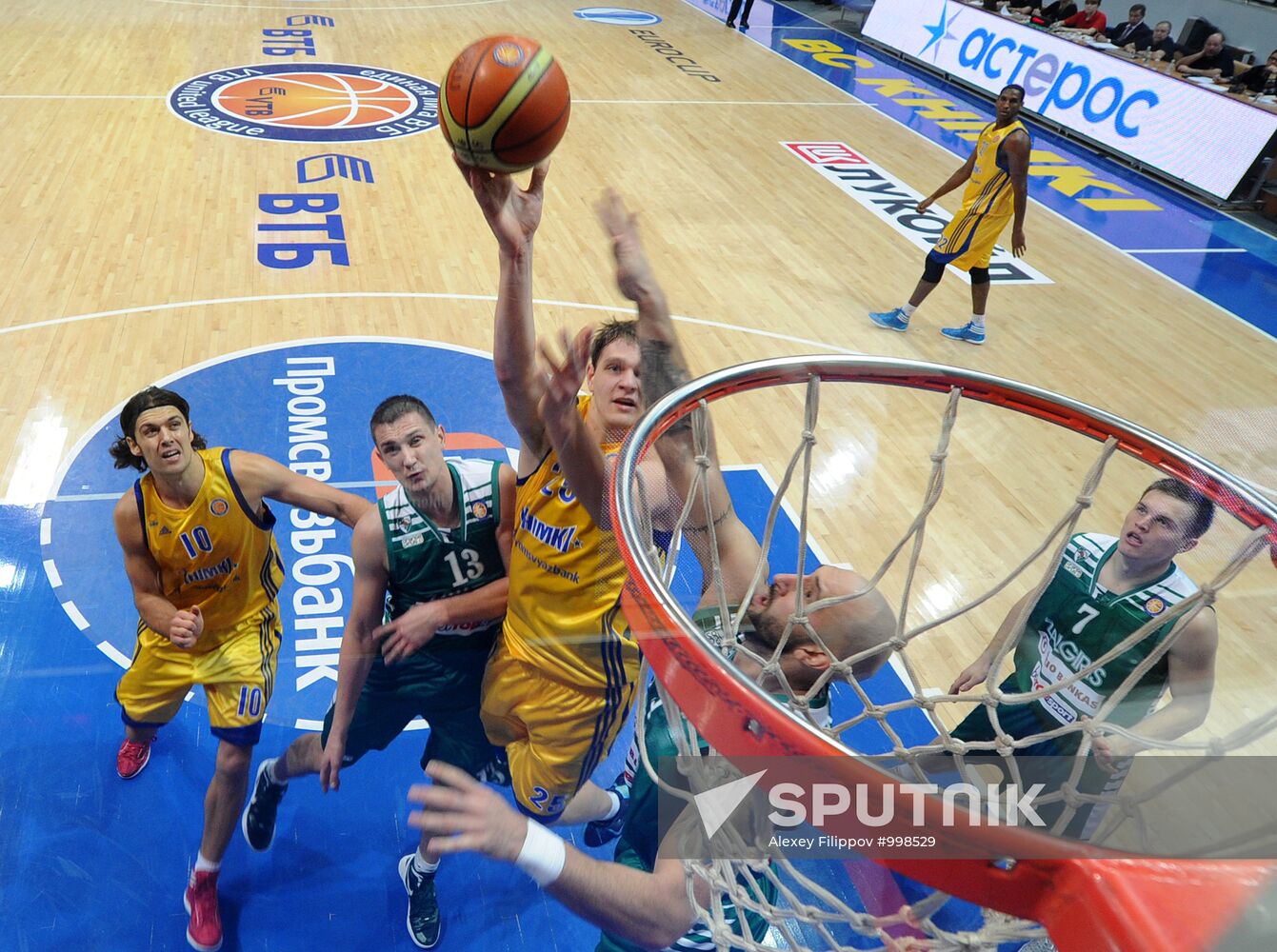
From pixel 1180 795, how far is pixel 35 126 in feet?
33.5

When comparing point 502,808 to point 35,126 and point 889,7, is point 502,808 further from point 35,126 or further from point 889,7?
point 889,7

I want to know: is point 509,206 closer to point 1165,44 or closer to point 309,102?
point 309,102

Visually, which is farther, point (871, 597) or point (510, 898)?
point (510, 898)

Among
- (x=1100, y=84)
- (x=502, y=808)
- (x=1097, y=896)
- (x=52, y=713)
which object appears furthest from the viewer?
(x=1100, y=84)

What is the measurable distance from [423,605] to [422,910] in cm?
94

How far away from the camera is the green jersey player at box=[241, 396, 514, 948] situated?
9.73 feet

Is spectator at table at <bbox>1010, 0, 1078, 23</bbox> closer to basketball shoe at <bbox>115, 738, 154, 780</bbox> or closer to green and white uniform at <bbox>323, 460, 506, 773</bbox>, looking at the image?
green and white uniform at <bbox>323, 460, 506, 773</bbox>

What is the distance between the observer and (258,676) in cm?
317

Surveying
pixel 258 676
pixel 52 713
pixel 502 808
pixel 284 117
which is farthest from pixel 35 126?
pixel 502 808

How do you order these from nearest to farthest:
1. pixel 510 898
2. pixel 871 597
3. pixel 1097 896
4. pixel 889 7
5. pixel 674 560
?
pixel 1097 896 < pixel 674 560 < pixel 871 597 < pixel 510 898 < pixel 889 7

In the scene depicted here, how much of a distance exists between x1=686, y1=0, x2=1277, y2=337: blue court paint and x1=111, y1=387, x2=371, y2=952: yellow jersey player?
6.99 metres

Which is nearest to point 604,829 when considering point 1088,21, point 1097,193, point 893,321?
point 893,321

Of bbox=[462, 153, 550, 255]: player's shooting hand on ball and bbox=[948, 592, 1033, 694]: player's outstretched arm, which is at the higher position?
bbox=[462, 153, 550, 255]: player's shooting hand on ball

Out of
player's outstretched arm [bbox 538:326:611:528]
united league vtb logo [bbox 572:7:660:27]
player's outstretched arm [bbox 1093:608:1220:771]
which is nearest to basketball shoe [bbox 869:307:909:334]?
player's outstretched arm [bbox 1093:608:1220:771]
